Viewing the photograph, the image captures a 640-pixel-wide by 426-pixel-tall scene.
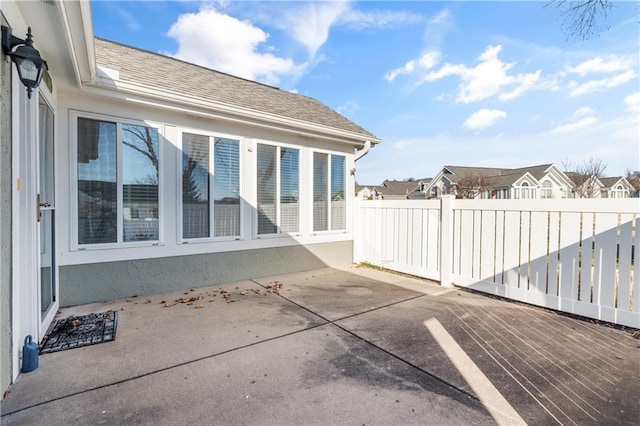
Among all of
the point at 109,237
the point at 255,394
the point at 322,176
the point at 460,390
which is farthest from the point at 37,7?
the point at 322,176

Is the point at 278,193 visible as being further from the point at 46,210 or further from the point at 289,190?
the point at 46,210

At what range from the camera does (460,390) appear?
220 cm

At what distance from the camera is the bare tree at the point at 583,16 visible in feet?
13.3

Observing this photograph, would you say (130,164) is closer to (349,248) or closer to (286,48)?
(349,248)

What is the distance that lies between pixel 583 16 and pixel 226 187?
19.5ft

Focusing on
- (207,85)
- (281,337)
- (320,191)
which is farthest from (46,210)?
(320,191)

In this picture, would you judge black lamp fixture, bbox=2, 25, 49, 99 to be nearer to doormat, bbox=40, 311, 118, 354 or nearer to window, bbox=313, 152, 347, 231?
doormat, bbox=40, 311, 118, 354

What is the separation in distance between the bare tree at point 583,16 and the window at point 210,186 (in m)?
5.44

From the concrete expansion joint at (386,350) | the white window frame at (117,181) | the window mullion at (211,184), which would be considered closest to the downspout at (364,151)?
the window mullion at (211,184)

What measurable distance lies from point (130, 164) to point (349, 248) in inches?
187

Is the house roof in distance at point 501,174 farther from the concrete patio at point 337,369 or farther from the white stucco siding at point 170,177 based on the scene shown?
the concrete patio at point 337,369

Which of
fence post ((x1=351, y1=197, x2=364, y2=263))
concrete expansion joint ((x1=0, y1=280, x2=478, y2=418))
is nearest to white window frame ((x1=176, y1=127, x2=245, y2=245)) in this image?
concrete expansion joint ((x1=0, y1=280, x2=478, y2=418))

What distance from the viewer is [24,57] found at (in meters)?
2.23

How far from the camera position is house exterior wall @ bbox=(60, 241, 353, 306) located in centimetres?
417
